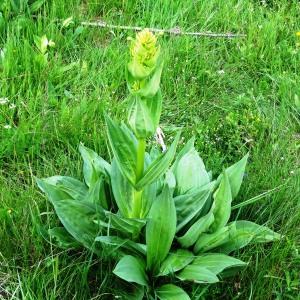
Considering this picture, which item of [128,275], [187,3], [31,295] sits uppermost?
[187,3]

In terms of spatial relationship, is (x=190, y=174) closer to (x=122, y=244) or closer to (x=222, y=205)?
(x=222, y=205)

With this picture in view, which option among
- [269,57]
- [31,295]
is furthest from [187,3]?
[31,295]

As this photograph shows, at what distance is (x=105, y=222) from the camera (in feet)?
8.31

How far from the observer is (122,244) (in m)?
2.43

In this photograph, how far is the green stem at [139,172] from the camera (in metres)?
2.30

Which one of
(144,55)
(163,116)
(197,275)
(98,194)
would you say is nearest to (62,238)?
(98,194)

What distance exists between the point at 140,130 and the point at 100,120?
3.97ft

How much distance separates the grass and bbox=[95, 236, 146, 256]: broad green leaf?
4.1 inches

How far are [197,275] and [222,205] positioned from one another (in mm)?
314

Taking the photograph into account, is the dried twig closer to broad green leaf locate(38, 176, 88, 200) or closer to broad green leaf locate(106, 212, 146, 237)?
broad green leaf locate(38, 176, 88, 200)

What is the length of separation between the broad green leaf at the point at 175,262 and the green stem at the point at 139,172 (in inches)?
8.5

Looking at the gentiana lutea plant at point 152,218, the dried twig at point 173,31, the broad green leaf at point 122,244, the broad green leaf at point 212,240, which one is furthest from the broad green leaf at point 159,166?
the dried twig at point 173,31

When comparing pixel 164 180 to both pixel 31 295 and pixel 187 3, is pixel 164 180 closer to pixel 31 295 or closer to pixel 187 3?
pixel 31 295

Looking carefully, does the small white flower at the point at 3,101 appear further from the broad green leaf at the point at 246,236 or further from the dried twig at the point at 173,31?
the broad green leaf at the point at 246,236
